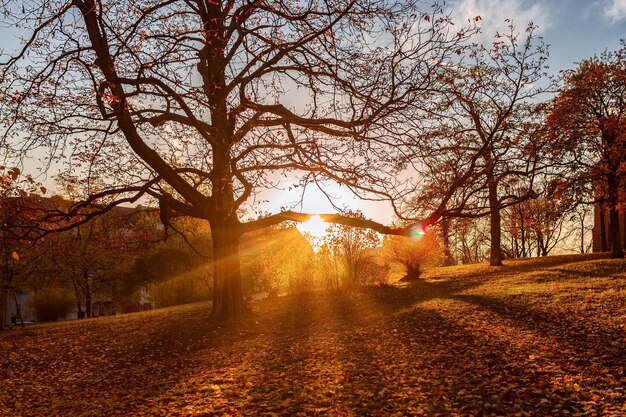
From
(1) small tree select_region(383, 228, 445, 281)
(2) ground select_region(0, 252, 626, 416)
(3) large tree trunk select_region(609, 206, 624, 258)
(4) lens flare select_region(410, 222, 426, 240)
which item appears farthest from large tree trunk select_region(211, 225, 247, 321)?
(3) large tree trunk select_region(609, 206, 624, 258)

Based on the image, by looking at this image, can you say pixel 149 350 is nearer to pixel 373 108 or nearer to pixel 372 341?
pixel 372 341

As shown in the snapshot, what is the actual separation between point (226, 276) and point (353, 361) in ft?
20.1

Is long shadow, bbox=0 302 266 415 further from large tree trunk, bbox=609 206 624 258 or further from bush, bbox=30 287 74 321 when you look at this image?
large tree trunk, bbox=609 206 624 258

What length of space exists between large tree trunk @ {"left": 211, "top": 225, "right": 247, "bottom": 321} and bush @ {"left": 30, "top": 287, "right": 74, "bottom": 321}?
2493 cm

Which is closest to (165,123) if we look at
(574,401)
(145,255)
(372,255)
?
(372,255)

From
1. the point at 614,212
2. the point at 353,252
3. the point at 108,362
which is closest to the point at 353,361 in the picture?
the point at 108,362

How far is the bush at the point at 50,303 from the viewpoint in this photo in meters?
32.8

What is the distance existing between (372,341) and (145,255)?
26071 millimetres

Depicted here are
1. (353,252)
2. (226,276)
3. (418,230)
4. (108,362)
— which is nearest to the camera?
(418,230)

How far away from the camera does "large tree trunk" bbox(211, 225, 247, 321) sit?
44.1ft

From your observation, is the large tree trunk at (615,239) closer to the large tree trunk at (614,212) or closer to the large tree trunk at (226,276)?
the large tree trunk at (614,212)

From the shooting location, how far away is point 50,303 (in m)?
33.0

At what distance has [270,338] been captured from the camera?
1181 cm

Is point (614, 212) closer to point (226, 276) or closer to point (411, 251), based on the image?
point (411, 251)
